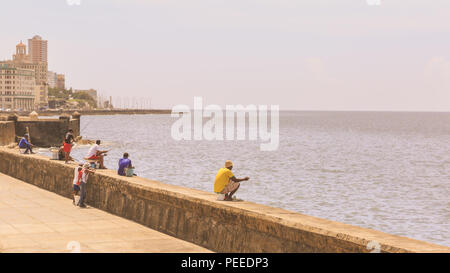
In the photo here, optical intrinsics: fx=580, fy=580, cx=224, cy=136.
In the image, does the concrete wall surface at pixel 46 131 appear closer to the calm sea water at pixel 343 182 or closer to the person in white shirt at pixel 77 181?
the calm sea water at pixel 343 182

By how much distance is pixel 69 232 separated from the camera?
10.8 m

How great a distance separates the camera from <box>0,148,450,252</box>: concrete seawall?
24.0 ft

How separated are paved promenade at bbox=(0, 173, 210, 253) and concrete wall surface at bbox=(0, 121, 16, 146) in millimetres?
36052

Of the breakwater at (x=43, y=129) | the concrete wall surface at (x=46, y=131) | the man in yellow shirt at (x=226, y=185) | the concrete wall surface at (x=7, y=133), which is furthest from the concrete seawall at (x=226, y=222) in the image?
the concrete wall surface at (x=46, y=131)

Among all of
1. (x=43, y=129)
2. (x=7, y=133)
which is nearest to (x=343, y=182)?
(x=7, y=133)

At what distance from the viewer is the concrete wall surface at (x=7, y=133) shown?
48719 millimetres

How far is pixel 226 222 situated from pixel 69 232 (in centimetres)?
328

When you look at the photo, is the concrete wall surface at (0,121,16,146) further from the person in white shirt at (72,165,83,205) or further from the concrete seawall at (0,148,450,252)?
the concrete seawall at (0,148,450,252)

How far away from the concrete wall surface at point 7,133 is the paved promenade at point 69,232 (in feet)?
118

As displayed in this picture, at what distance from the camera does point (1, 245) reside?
9.62 metres
